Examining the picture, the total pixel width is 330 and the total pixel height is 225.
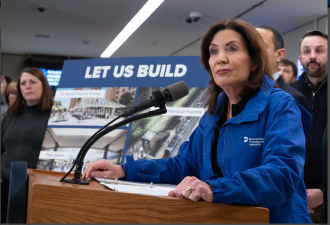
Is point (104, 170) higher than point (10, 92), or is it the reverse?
point (10, 92)

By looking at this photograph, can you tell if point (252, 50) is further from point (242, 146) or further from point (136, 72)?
point (136, 72)

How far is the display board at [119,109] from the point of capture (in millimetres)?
2291

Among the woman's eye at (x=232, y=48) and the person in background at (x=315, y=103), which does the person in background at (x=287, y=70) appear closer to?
the person in background at (x=315, y=103)

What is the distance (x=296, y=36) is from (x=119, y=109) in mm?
5899

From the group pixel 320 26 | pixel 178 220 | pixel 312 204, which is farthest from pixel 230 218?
pixel 320 26

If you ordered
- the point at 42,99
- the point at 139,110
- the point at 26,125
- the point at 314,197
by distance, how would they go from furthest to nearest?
the point at 42,99 < the point at 26,125 < the point at 314,197 < the point at 139,110

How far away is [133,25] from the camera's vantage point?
7.58m

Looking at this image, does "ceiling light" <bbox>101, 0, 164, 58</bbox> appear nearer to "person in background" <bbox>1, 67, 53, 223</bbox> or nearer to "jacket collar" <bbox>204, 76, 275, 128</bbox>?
"person in background" <bbox>1, 67, 53, 223</bbox>

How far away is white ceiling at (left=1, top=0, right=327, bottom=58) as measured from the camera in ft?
20.7

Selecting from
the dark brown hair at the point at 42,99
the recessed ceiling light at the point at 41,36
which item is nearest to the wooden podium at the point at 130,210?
the dark brown hair at the point at 42,99

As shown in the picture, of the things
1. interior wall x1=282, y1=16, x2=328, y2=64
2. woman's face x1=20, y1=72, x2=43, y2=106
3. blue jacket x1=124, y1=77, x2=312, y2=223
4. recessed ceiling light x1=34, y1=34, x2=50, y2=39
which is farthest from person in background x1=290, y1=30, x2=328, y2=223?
recessed ceiling light x1=34, y1=34, x2=50, y2=39

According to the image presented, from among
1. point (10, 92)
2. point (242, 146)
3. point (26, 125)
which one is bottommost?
point (242, 146)

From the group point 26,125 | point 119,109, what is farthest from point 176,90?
point 26,125

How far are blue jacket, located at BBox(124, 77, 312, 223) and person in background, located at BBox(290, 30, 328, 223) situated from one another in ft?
3.37
